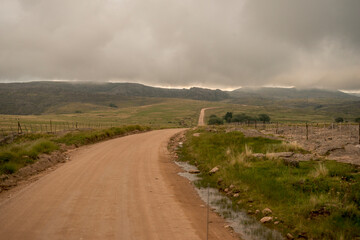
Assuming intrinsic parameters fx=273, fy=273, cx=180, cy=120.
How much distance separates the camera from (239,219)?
9617 millimetres

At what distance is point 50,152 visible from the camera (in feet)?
66.3

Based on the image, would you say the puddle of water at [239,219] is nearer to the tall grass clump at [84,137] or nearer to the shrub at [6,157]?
the shrub at [6,157]

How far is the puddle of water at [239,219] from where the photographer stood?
8320 mm

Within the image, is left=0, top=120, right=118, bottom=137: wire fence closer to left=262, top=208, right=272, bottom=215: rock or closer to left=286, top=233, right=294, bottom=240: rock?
left=262, top=208, right=272, bottom=215: rock

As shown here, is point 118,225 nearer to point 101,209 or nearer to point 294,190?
point 101,209

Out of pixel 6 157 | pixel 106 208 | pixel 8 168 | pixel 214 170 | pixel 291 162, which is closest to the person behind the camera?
pixel 106 208

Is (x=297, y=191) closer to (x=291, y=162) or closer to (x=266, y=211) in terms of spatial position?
(x=266, y=211)

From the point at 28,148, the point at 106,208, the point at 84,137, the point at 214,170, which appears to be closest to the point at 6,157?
the point at 28,148

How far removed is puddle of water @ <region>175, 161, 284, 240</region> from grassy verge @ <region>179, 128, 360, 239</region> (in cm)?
38

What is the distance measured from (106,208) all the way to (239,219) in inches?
185

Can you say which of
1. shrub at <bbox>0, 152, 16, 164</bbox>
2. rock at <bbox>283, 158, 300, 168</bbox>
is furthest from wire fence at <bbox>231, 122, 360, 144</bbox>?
shrub at <bbox>0, 152, 16, 164</bbox>

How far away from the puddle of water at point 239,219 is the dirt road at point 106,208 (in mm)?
461

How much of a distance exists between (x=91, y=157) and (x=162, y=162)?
520 cm

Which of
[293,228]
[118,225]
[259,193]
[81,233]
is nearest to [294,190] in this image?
[259,193]
